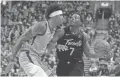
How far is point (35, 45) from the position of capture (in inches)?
207

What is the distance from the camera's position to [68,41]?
21.2 ft

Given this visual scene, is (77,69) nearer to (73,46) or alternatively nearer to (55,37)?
(73,46)

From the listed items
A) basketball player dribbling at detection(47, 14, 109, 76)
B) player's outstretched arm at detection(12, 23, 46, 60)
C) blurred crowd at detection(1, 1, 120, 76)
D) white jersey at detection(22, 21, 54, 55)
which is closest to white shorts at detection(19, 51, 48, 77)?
white jersey at detection(22, 21, 54, 55)

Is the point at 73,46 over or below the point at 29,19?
over

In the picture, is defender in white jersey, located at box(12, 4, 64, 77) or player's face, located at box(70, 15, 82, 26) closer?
defender in white jersey, located at box(12, 4, 64, 77)

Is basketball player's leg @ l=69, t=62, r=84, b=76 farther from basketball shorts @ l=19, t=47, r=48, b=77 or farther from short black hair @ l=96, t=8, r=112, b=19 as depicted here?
short black hair @ l=96, t=8, r=112, b=19

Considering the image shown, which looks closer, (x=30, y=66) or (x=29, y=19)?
(x=30, y=66)

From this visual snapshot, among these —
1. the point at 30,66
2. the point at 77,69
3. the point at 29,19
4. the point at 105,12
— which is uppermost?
the point at 30,66

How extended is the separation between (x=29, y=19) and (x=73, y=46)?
51.1 ft

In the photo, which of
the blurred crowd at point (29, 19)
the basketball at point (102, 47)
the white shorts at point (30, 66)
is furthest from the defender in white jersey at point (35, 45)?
the blurred crowd at point (29, 19)

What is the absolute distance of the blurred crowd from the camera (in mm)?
18547

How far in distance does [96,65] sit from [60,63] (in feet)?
31.9

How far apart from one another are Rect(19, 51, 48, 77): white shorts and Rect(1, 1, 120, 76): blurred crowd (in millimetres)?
11360

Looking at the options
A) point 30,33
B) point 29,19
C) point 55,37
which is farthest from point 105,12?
point 30,33
